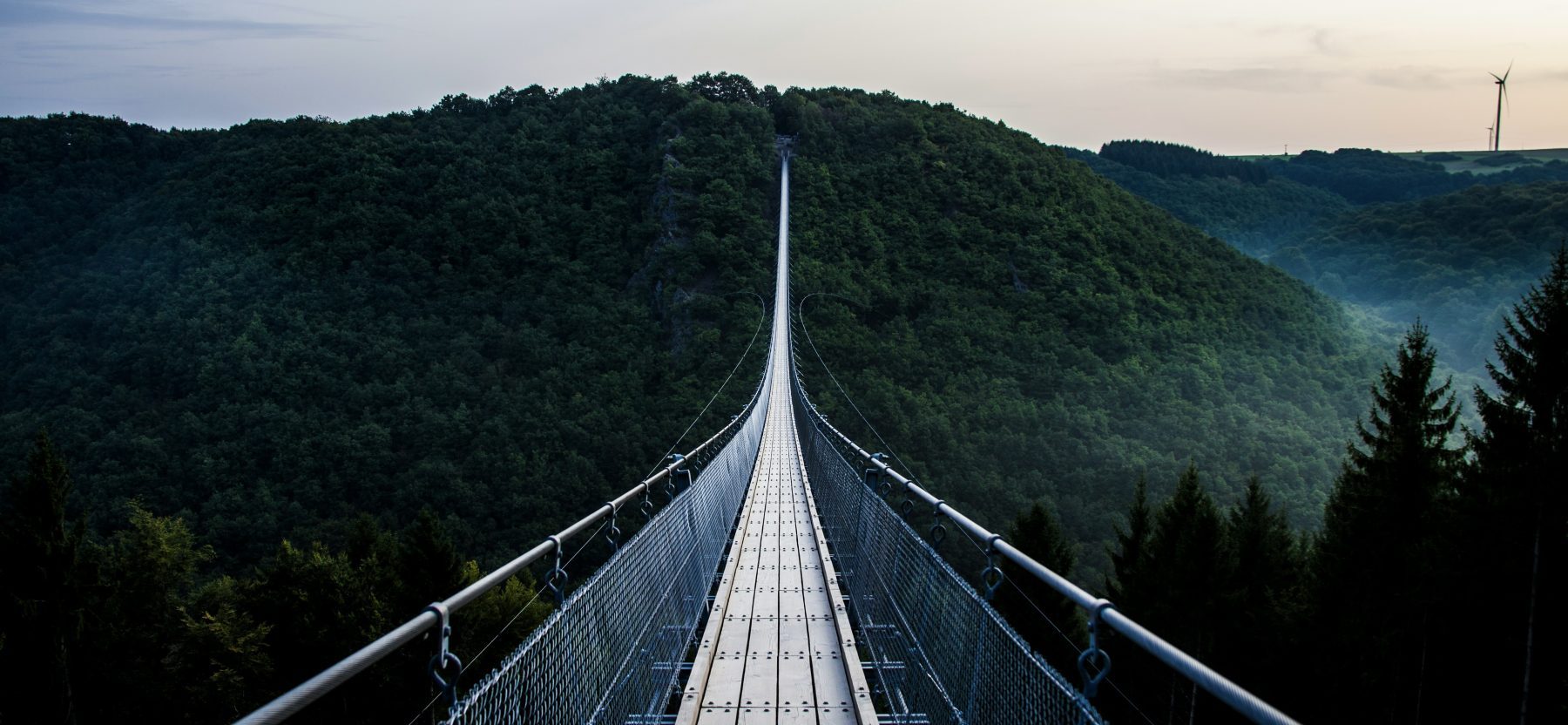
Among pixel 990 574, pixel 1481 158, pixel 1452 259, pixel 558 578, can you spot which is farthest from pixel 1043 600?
pixel 1481 158

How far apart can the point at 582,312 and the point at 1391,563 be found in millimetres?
35444

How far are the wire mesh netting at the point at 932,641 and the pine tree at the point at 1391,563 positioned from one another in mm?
10090

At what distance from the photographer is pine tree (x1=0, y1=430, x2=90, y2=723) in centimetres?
1786

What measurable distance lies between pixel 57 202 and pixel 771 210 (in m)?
41.6

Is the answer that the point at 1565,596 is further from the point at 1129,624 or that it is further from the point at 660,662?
the point at 1129,624

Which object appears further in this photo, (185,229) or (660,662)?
(185,229)

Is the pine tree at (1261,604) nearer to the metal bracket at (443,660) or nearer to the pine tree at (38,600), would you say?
the metal bracket at (443,660)

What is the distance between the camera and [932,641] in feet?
12.1

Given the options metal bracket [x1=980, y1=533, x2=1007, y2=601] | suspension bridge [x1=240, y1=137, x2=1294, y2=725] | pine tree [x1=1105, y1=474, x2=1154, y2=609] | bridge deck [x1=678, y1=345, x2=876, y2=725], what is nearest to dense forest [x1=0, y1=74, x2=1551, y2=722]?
pine tree [x1=1105, y1=474, x2=1154, y2=609]

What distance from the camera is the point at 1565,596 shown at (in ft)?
35.6

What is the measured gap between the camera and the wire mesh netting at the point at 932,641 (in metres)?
2.45

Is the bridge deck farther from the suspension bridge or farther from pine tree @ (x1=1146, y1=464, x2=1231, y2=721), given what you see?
pine tree @ (x1=1146, y1=464, x2=1231, y2=721)

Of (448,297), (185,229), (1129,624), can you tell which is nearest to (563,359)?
(448,297)

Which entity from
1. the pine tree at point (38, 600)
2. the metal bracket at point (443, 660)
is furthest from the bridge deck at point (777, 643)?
the pine tree at point (38, 600)
